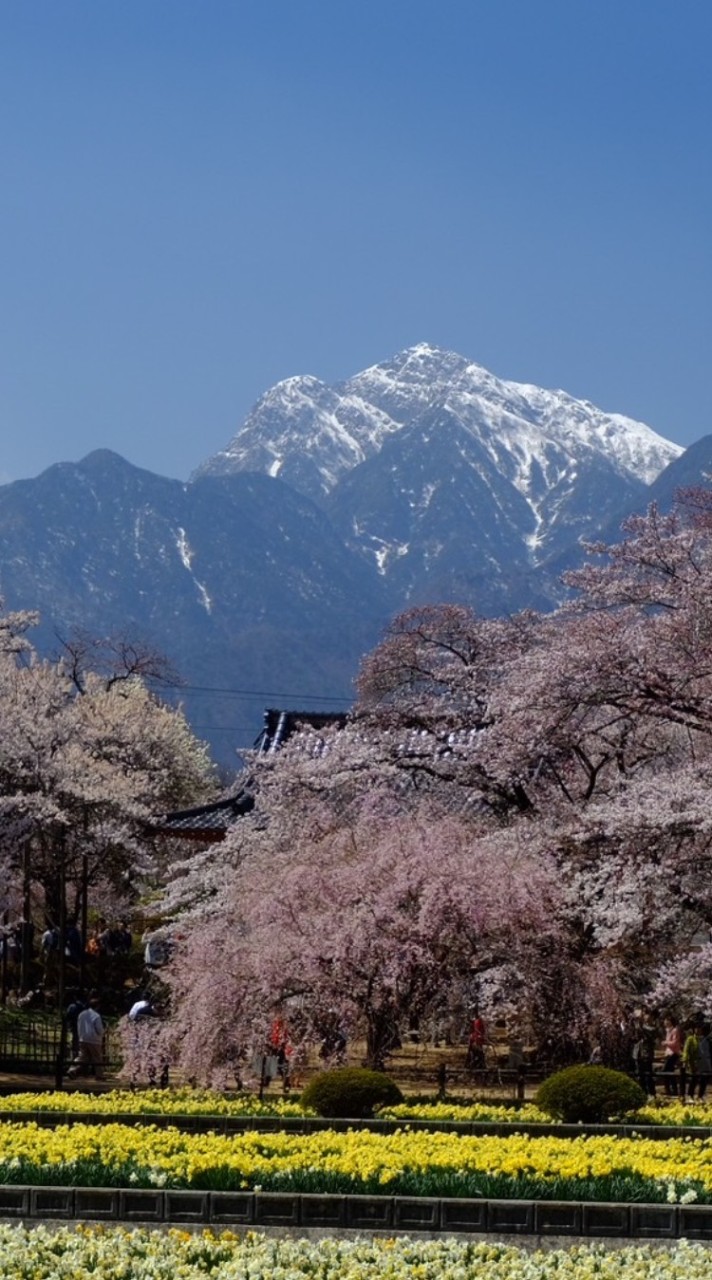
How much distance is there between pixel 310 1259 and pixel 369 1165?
3.20 m

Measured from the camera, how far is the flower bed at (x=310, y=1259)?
39.2ft

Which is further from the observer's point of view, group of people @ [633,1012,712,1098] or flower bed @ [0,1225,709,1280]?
group of people @ [633,1012,712,1098]

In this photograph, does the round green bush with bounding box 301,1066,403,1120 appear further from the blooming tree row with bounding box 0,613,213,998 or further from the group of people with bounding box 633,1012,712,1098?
the blooming tree row with bounding box 0,613,213,998

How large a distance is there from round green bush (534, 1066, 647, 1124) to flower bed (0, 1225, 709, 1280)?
7430 mm

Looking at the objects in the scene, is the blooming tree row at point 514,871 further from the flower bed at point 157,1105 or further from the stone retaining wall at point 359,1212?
the stone retaining wall at point 359,1212

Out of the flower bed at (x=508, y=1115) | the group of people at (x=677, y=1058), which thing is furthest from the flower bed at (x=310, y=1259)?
the group of people at (x=677, y=1058)

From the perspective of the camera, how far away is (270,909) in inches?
1027

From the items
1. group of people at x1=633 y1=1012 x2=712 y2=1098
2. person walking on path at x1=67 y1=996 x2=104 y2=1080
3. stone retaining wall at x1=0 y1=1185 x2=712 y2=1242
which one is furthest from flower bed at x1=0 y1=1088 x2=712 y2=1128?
person walking on path at x1=67 y1=996 x2=104 y2=1080

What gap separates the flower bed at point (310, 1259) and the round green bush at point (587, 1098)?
743cm

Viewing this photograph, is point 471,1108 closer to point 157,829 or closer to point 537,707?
point 537,707

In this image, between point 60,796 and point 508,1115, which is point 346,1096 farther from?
point 60,796

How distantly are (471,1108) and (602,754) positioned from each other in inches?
428

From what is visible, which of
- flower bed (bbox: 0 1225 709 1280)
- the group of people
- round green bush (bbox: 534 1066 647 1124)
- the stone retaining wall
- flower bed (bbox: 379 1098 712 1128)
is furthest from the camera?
the group of people

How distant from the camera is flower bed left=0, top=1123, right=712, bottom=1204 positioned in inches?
587
